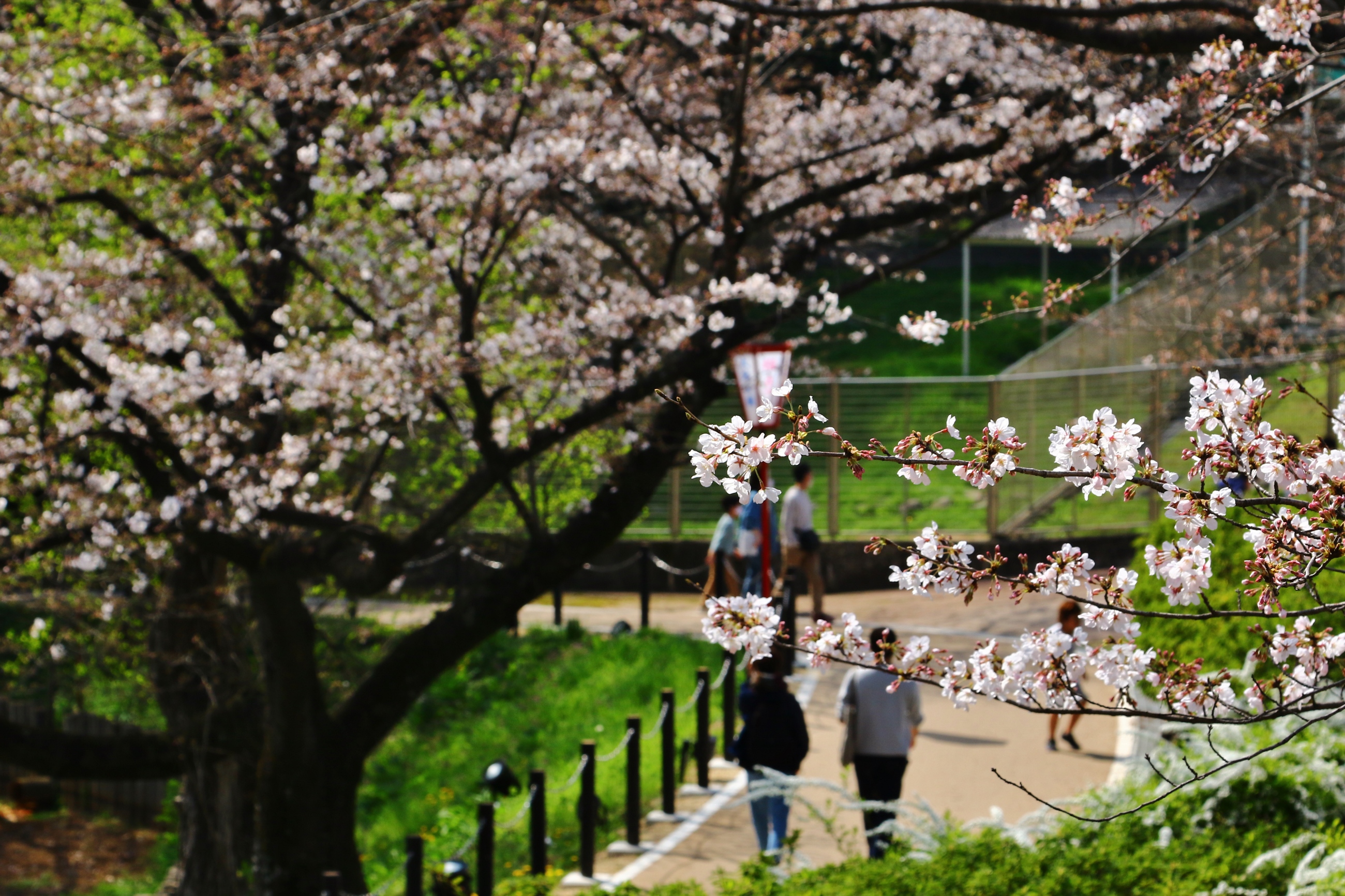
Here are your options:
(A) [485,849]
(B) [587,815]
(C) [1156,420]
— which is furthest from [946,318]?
(A) [485,849]

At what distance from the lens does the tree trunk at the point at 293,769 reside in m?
8.74

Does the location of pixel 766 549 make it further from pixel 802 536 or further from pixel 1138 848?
pixel 1138 848

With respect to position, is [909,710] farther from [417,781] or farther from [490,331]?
[417,781]

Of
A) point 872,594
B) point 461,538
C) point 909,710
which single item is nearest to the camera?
point 909,710

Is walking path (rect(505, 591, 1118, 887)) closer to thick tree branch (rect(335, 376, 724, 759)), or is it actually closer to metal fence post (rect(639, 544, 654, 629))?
thick tree branch (rect(335, 376, 724, 759))

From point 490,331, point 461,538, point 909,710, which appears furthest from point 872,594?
point 909,710

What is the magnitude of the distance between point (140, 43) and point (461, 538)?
6814 millimetres

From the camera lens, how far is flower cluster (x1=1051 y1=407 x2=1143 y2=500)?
2.25 m

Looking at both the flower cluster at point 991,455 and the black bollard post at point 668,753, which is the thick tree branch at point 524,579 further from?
the flower cluster at point 991,455

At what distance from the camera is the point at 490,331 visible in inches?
411

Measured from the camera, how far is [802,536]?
41.2ft

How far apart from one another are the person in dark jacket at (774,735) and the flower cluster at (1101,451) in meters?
4.88

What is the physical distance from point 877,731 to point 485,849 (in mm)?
2217

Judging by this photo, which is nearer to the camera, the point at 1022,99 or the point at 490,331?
the point at 1022,99
